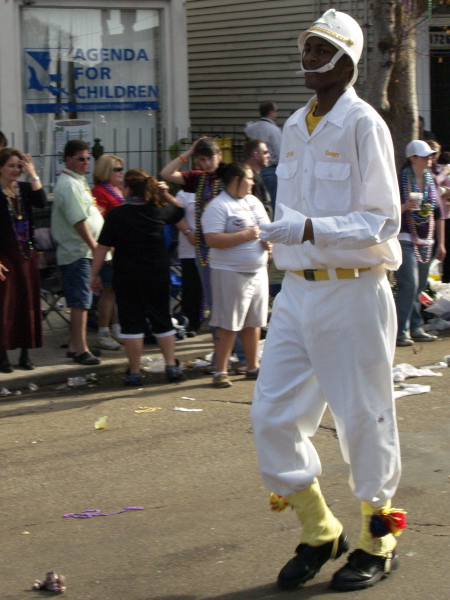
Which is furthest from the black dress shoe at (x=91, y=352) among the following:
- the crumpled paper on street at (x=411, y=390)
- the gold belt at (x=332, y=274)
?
the gold belt at (x=332, y=274)

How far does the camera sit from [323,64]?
145 inches

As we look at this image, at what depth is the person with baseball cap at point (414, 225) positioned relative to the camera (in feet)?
29.0

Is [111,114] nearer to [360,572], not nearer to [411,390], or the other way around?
[411,390]

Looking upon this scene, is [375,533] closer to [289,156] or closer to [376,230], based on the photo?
[376,230]

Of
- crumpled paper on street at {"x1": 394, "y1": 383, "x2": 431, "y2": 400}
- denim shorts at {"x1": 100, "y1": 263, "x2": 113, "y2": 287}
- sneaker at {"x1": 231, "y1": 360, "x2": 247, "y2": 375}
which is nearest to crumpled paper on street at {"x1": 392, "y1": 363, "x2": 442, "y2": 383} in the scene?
crumpled paper on street at {"x1": 394, "y1": 383, "x2": 431, "y2": 400}

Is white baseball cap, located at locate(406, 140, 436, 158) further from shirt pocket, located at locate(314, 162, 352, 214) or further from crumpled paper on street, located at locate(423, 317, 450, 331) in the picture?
shirt pocket, located at locate(314, 162, 352, 214)

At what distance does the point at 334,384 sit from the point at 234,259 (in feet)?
12.6

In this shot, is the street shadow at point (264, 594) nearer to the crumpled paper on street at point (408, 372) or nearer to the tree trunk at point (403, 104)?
the crumpled paper on street at point (408, 372)

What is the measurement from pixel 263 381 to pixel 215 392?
3.67 metres

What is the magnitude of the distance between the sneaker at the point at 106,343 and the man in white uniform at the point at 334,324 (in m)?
5.18

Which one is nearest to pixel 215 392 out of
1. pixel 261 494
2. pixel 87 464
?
pixel 87 464

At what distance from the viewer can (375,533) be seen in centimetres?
381

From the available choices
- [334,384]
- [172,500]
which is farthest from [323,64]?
[172,500]

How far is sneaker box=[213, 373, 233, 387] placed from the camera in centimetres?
759
